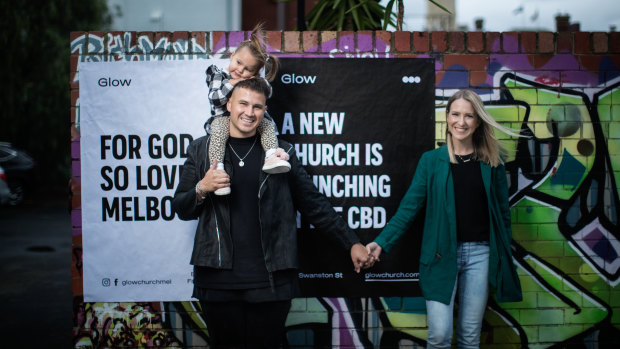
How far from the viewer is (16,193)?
1530 centimetres

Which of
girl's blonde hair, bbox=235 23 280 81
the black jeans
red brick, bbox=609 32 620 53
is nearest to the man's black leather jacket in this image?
the black jeans

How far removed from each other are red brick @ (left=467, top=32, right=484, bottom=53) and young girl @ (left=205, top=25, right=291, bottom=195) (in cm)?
150

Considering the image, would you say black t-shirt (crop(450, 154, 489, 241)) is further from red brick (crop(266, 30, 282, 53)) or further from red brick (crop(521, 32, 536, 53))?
red brick (crop(266, 30, 282, 53))

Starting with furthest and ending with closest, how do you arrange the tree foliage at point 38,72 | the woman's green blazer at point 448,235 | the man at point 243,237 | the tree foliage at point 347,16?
the tree foliage at point 38,72 < the tree foliage at point 347,16 < the woman's green blazer at point 448,235 < the man at point 243,237

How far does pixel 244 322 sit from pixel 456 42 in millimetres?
2600

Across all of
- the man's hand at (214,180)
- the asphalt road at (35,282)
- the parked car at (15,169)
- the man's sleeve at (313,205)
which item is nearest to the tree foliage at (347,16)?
the man's sleeve at (313,205)

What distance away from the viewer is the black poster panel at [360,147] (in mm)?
4023

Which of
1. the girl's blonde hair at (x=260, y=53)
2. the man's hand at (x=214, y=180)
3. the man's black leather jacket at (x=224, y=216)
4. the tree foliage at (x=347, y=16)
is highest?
the tree foliage at (x=347, y=16)

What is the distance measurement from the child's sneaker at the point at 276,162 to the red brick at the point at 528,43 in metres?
2.26

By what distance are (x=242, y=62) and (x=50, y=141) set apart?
1629 cm

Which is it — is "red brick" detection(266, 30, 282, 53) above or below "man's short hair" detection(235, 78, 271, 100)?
above

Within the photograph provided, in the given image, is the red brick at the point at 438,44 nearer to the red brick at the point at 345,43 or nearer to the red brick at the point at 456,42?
the red brick at the point at 456,42

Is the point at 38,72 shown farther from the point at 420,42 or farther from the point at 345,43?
the point at 420,42

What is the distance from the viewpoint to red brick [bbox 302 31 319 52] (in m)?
3.97
